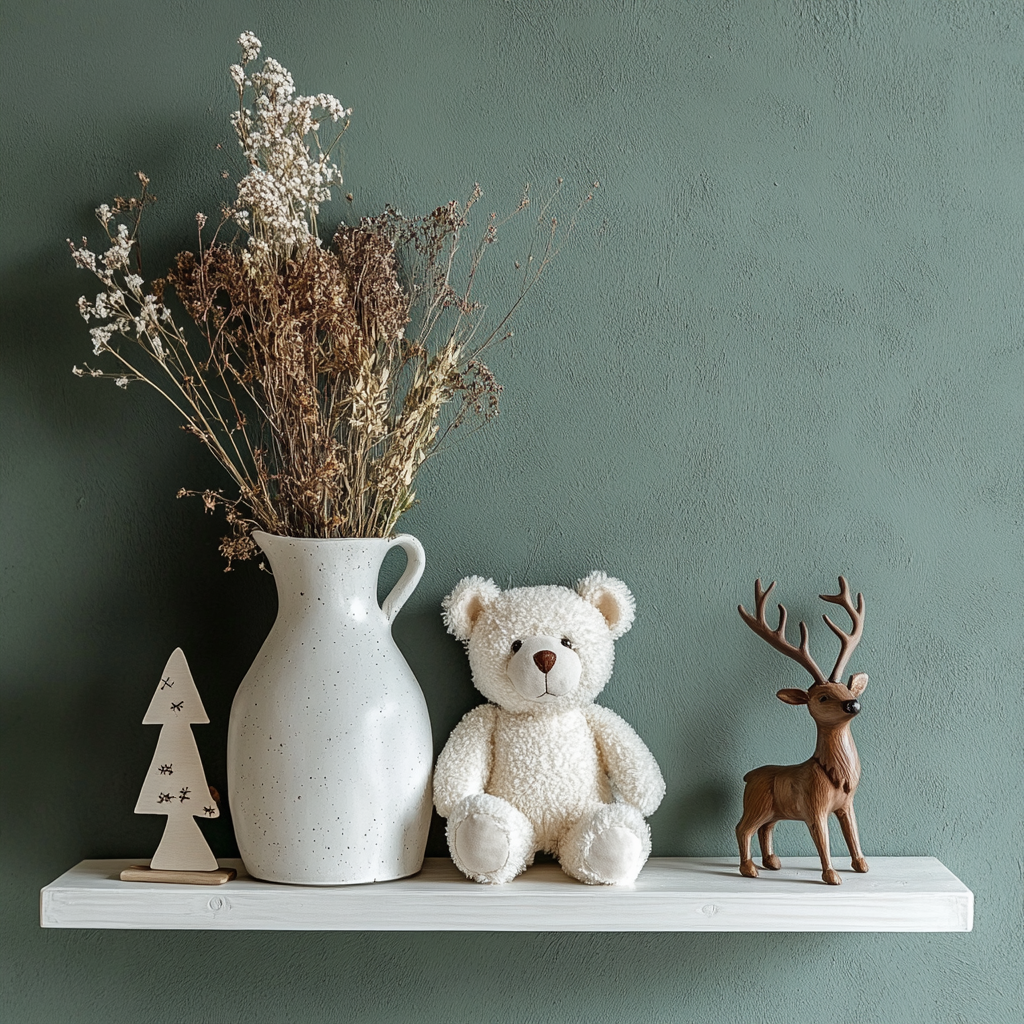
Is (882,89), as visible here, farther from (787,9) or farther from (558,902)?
(558,902)

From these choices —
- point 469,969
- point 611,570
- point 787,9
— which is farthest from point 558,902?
point 787,9

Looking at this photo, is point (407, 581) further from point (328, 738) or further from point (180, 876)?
point (180, 876)

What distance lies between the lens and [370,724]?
1.08 m

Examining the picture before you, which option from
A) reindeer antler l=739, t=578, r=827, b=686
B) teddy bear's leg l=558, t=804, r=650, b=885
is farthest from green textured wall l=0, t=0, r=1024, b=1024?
teddy bear's leg l=558, t=804, r=650, b=885

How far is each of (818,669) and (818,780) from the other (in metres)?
0.12

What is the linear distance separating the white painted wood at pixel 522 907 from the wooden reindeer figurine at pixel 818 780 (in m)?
0.05

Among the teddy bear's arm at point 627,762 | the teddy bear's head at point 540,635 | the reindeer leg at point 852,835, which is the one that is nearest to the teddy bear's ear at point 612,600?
the teddy bear's head at point 540,635

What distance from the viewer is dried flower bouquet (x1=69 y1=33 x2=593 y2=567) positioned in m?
1.07

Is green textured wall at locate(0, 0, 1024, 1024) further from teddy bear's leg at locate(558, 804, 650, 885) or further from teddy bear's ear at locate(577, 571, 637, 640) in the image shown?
teddy bear's leg at locate(558, 804, 650, 885)

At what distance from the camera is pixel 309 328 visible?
1.08 m

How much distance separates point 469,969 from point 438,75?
1093mm

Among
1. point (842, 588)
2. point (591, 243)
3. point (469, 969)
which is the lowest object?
point (469, 969)

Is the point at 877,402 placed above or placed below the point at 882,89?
below

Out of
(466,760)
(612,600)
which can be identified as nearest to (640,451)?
(612,600)
